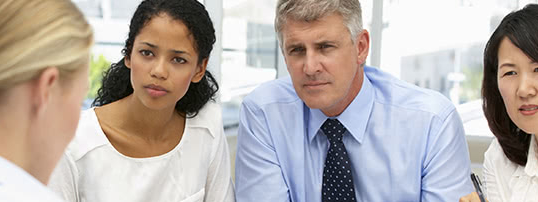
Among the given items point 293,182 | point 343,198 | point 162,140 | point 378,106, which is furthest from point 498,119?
point 162,140

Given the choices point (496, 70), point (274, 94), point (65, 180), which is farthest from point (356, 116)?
point (65, 180)

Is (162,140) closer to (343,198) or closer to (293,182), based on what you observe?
(293,182)

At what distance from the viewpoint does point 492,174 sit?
1964mm

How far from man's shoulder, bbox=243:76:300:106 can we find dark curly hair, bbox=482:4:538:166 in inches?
25.0

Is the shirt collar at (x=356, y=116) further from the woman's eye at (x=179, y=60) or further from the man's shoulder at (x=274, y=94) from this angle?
the woman's eye at (x=179, y=60)

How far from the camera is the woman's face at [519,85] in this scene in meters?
1.75

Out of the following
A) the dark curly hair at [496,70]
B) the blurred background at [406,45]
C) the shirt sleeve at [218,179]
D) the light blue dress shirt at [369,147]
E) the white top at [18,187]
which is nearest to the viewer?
the white top at [18,187]

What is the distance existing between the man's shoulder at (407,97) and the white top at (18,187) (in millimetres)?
1337

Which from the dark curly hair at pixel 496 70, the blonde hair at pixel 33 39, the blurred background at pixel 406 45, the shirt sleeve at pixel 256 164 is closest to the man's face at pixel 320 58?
the shirt sleeve at pixel 256 164

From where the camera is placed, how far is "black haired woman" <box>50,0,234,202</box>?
67.3 inches

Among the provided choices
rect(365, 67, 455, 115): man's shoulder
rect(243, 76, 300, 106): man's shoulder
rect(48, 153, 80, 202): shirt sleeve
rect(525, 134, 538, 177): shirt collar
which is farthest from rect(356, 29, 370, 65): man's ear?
rect(48, 153, 80, 202): shirt sleeve

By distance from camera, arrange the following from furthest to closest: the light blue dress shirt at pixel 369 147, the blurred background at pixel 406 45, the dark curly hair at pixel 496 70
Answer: the blurred background at pixel 406 45 → the light blue dress shirt at pixel 369 147 → the dark curly hair at pixel 496 70

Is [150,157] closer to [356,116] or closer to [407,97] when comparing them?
[356,116]

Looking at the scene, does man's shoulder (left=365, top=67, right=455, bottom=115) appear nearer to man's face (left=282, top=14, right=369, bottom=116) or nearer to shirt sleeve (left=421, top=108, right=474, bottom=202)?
shirt sleeve (left=421, top=108, right=474, bottom=202)
